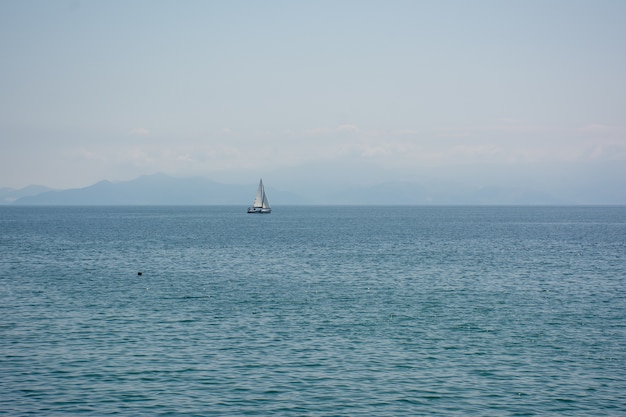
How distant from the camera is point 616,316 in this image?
5359 centimetres

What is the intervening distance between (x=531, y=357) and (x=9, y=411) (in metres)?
29.5

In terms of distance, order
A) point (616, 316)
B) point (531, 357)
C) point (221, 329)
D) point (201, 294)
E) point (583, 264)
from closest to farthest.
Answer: point (531, 357) → point (221, 329) → point (616, 316) → point (201, 294) → point (583, 264)

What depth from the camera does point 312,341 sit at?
44.7 metres

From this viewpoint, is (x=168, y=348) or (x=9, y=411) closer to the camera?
(x=9, y=411)

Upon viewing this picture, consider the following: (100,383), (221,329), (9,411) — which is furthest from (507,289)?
(9,411)

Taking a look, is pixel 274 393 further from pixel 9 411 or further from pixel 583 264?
pixel 583 264

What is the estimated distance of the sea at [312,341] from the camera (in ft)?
→ 107

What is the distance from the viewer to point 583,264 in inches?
3748

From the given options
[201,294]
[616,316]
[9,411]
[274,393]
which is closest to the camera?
[9,411]

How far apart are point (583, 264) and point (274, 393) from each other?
7403cm

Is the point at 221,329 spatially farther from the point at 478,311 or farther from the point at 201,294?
the point at 478,311

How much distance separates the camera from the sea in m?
32.8

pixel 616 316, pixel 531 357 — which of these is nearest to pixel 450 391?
pixel 531 357

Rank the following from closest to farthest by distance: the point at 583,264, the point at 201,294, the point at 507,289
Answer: the point at 201,294 → the point at 507,289 → the point at 583,264
